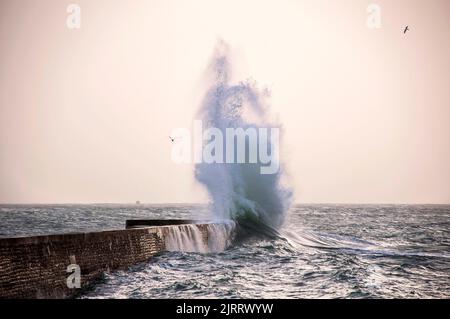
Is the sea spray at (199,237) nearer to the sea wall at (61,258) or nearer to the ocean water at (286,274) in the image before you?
the ocean water at (286,274)

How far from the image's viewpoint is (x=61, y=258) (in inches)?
487

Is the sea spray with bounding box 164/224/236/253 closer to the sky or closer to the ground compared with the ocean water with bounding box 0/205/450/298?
closer to the sky

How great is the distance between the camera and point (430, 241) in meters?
30.0

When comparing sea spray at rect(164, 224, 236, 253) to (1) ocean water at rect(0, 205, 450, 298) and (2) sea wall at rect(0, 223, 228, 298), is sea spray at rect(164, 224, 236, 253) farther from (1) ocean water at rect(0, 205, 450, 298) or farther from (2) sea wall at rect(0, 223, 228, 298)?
(2) sea wall at rect(0, 223, 228, 298)

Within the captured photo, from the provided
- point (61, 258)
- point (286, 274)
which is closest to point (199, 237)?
point (286, 274)

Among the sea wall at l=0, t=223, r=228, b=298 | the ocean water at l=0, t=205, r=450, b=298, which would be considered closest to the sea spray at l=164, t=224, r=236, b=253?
the ocean water at l=0, t=205, r=450, b=298

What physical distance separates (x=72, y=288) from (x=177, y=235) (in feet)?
26.2

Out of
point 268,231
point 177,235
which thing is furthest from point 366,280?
point 268,231

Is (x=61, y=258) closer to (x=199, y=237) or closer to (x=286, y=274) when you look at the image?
(x=286, y=274)

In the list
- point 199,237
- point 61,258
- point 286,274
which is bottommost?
point 286,274

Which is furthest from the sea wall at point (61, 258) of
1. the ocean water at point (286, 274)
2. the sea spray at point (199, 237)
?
the sea spray at point (199, 237)

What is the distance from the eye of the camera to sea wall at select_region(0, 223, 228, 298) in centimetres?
1081

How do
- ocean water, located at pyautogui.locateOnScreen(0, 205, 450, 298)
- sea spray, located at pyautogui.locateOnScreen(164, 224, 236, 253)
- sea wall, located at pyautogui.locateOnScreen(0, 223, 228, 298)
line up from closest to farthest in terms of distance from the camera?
sea wall, located at pyautogui.locateOnScreen(0, 223, 228, 298) < ocean water, located at pyautogui.locateOnScreen(0, 205, 450, 298) < sea spray, located at pyautogui.locateOnScreen(164, 224, 236, 253)

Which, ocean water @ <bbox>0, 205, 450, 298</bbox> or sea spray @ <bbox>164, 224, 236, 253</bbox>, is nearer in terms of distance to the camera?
ocean water @ <bbox>0, 205, 450, 298</bbox>
